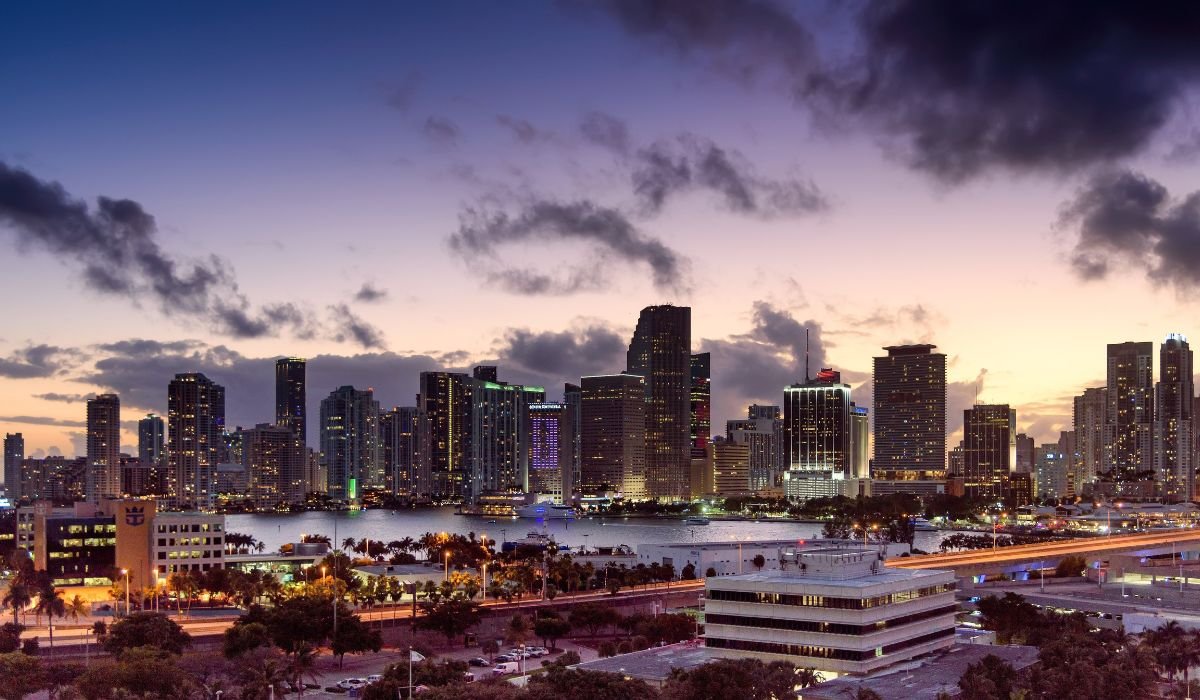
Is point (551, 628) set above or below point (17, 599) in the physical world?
below

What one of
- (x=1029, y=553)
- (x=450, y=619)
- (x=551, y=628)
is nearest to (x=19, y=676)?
(x=450, y=619)

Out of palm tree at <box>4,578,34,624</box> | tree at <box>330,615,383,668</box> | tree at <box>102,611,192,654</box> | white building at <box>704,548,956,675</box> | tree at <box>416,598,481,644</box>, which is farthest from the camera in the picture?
palm tree at <box>4,578,34,624</box>

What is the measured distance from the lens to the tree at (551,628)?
7738 cm

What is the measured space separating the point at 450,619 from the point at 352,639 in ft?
28.4

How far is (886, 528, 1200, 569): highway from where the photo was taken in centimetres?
11319

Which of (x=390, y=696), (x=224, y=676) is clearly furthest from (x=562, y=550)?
(x=390, y=696)

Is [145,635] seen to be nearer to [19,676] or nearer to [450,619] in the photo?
[19,676]

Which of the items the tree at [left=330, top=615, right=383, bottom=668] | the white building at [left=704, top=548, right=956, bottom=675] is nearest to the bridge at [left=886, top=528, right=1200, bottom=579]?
the white building at [left=704, top=548, right=956, bottom=675]

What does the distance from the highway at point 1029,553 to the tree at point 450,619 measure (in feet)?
145

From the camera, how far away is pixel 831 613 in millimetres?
56125

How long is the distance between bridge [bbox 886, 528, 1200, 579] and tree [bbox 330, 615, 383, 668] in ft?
175

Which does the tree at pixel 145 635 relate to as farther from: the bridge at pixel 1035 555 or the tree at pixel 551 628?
the bridge at pixel 1035 555

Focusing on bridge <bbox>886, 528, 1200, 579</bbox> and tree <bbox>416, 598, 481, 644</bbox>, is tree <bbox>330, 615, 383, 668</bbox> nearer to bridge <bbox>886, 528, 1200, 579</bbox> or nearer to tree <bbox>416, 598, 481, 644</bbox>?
tree <bbox>416, 598, 481, 644</bbox>

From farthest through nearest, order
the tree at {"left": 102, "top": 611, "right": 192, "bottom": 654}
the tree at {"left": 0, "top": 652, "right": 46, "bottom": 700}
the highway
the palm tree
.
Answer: the highway, the palm tree, the tree at {"left": 102, "top": 611, "right": 192, "bottom": 654}, the tree at {"left": 0, "top": 652, "right": 46, "bottom": 700}
